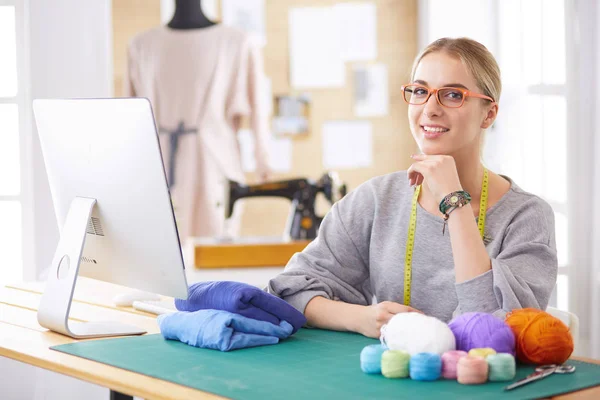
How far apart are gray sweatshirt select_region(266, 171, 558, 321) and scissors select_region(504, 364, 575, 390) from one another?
0.25 metres

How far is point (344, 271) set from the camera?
2.03m

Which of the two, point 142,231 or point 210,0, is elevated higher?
point 210,0

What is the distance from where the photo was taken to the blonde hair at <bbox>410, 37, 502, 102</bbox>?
1.90m

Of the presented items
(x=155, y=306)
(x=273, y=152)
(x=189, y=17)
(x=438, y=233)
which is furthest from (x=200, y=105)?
(x=438, y=233)

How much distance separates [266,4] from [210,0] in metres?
0.32

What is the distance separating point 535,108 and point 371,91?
1.59m

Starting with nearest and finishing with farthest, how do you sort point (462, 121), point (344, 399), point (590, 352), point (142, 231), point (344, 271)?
point (344, 399)
point (142, 231)
point (462, 121)
point (344, 271)
point (590, 352)

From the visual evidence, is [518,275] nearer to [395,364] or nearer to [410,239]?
[410,239]

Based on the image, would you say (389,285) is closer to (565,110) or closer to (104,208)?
(104,208)

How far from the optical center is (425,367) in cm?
136

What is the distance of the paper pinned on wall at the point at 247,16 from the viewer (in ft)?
16.1

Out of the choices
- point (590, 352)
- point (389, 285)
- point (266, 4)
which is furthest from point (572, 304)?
point (266, 4)

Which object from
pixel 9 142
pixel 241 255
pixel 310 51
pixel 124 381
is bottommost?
pixel 241 255

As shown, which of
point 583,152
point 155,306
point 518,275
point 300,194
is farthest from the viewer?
point 300,194
